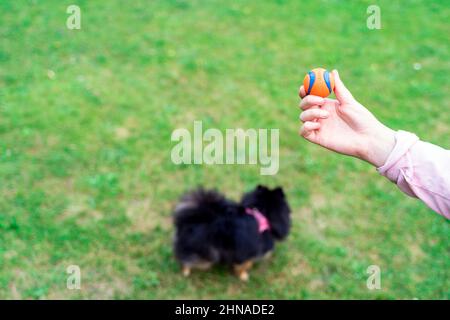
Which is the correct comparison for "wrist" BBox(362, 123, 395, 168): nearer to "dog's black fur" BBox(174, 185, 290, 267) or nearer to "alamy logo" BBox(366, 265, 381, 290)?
"dog's black fur" BBox(174, 185, 290, 267)

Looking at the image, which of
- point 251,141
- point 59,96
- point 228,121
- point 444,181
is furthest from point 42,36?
point 444,181

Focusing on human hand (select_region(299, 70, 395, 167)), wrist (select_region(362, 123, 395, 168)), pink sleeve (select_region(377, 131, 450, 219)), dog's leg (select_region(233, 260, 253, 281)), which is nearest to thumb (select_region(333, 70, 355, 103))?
human hand (select_region(299, 70, 395, 167))

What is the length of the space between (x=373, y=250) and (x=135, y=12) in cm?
519

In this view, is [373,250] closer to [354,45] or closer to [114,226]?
[114,226]

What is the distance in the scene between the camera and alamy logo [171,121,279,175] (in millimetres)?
4590

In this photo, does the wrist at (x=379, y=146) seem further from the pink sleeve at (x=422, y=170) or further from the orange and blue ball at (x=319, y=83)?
the orange and blue ball at (x=319, y=83)

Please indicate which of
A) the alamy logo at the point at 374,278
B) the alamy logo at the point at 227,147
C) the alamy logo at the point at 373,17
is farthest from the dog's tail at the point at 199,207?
the alamy logo at the point at 373,17

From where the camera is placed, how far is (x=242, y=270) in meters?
3.58

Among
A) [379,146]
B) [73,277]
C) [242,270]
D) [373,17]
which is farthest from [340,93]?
[373,17]

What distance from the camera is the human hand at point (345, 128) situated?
200 centimetres

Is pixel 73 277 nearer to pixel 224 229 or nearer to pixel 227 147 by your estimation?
pixel 224 229

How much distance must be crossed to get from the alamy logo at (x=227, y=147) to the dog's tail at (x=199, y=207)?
1147 millimetres

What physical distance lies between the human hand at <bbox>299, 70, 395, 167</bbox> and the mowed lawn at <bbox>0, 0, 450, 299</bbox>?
186 cm

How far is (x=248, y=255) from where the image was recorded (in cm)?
332
